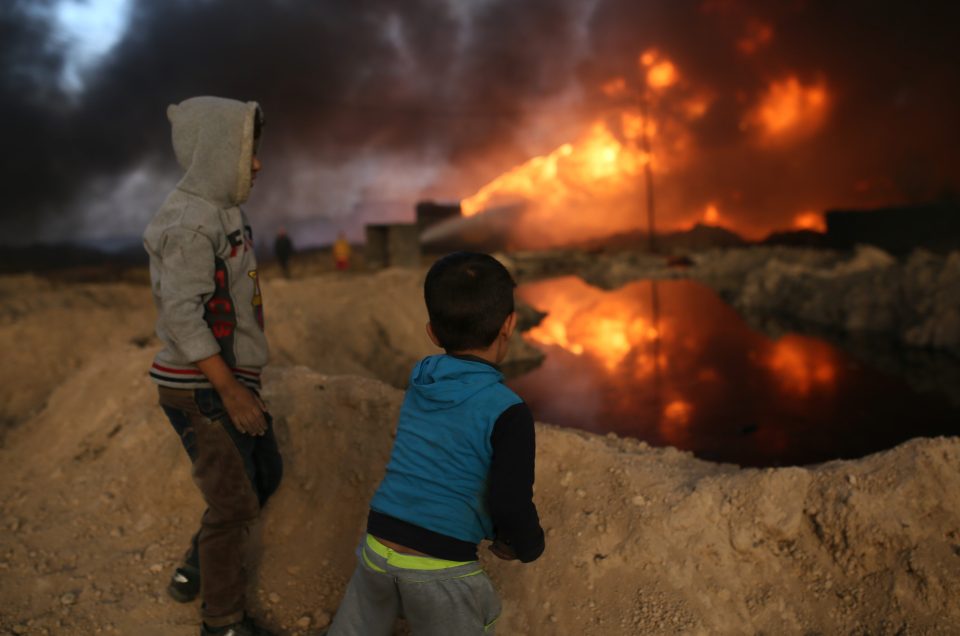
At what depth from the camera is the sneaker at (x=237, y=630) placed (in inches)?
79.0

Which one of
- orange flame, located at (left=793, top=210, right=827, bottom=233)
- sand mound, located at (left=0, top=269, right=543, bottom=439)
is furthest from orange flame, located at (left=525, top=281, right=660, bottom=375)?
orange flame, located at (left=793, top=210, right=827, bottom=233)

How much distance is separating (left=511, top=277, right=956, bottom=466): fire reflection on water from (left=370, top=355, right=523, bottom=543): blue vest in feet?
13.0

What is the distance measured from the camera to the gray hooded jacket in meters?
1.88

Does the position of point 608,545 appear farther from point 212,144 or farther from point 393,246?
point 393,246

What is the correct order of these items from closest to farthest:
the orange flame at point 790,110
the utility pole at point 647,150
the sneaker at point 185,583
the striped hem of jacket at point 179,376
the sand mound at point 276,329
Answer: the striped hem of jacket at point 179,376 < the sneaker at point 185,583 < the sand mound at point 276,329 < the orange flame at point 790,110 < the utility pole at point 647,150

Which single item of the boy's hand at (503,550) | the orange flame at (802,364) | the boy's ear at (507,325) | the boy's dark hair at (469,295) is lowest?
the orange flame at (802,364)

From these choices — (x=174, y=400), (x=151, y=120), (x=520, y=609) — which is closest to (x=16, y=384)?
(x=174, y=400)

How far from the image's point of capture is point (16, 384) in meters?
5.33

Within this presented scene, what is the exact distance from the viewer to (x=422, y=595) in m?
1.44

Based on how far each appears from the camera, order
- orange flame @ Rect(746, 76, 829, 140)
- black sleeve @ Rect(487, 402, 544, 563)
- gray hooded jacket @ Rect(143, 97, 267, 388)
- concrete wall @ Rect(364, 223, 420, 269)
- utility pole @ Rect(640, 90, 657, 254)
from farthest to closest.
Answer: utility pole @ Rect(640, 90, 657, 254), orange flame @ Rect(746, 76, 829, 140), concrete wall @ Rect(364, 223, 420, 269), gray hooded jacket @ Rect(143, 97, 267, 388), black sleeve @ Rect(487, 402, 544, 563)

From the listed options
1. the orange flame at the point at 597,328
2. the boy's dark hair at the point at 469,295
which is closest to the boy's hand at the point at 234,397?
the boy's dark hair at the point at 469,295

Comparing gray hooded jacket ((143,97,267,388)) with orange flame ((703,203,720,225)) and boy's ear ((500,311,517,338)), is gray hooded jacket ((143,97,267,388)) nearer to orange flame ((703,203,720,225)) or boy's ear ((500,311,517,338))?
boy's ear ((500,311,517,338))

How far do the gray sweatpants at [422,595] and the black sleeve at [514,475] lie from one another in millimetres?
157

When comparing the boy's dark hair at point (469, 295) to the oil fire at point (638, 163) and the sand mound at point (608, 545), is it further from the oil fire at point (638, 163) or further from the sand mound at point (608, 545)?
the oil fire at point (638, 163)
